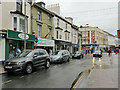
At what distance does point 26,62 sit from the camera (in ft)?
29.6

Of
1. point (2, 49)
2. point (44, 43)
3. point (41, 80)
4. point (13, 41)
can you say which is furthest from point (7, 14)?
point (41, 80)

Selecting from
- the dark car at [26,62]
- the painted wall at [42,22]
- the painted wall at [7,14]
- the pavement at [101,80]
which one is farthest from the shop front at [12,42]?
the pavement at [101,80]

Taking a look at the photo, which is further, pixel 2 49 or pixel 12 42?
pixel 12 42

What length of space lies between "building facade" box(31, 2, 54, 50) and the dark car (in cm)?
981

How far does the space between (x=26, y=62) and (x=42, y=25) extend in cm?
1478

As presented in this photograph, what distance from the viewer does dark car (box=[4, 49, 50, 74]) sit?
8.65 metres

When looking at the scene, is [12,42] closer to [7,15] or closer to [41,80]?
[7,15]

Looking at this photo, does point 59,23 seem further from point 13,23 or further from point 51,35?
point 13,23

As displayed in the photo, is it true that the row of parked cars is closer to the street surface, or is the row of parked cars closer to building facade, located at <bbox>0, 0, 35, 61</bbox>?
the street surface

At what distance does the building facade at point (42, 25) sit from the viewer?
20.8m

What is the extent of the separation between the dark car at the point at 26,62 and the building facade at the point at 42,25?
32.2 ft

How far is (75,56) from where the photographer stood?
80.0 ft

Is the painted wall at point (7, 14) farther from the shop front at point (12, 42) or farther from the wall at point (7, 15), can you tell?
the shop front at point (12, 42)

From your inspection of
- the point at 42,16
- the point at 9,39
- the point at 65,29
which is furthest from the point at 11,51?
the point at 65,29
